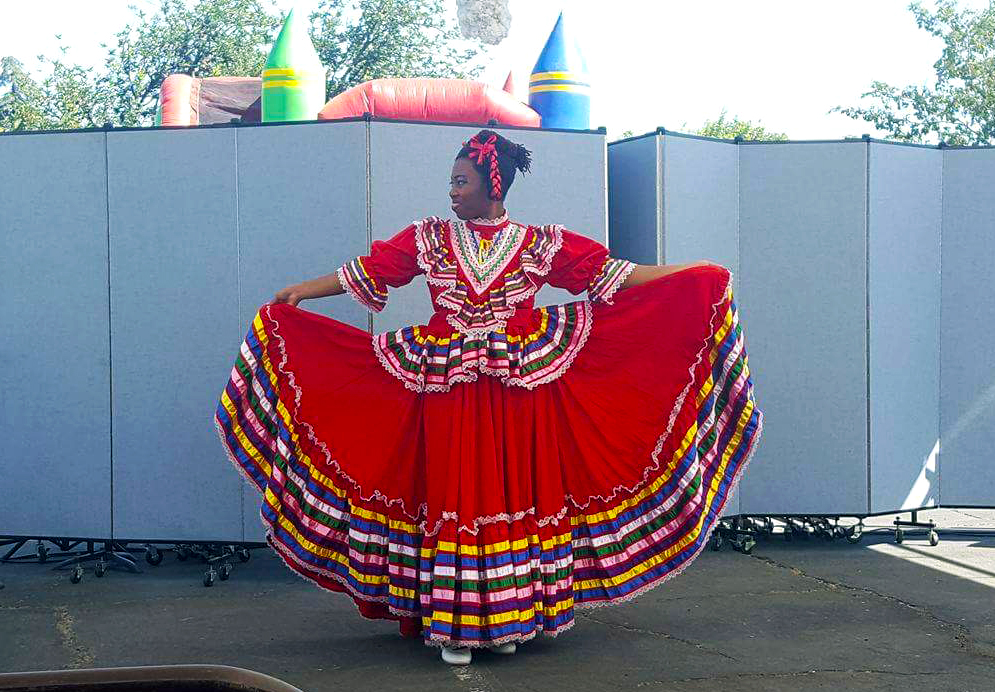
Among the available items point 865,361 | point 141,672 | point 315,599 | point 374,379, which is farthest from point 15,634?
point 865,361

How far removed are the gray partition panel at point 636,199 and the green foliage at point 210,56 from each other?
1906 centimetres

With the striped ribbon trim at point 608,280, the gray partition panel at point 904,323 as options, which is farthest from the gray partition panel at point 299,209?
the gray partition panel at point 904,323

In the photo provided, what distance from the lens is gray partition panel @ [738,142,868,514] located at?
5777mm

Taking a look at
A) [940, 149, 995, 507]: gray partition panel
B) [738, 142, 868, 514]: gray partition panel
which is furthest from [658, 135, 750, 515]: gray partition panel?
[940, 149, 995, 507]: gray partition panel

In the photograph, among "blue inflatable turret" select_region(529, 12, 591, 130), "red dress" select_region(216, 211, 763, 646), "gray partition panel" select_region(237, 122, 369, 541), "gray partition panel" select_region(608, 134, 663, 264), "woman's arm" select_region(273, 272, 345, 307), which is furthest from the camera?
"blue inflatable turret" select_region(529, 12, 591, 130)

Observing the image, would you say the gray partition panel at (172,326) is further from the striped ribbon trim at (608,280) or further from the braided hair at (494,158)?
the striped ribbon trim at (608,280)

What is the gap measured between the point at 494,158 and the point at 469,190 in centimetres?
14

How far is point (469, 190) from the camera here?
12.7 feet

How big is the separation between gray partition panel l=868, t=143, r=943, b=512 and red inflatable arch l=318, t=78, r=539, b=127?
1892 millimetres

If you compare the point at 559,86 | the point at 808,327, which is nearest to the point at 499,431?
the point at 559,86

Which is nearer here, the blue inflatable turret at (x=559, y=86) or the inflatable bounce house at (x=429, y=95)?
the inflatable bounce house at (x=429, y=95)

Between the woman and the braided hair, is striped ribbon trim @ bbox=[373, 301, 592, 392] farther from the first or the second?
the braided hair

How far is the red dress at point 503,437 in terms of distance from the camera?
3.67 metres

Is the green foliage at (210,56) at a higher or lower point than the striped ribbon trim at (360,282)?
higher
